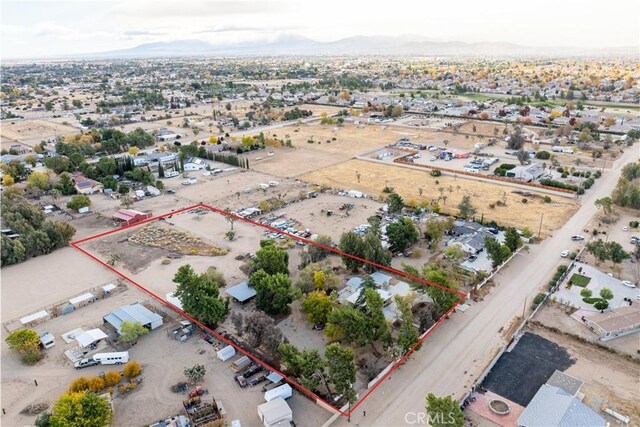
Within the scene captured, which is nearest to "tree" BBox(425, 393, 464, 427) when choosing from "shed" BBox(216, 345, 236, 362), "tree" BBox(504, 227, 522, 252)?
"shed" BBox(216, 345, 236, 362)

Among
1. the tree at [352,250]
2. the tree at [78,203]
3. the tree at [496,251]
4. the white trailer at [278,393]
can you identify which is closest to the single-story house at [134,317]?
the white trailer at [278,393]

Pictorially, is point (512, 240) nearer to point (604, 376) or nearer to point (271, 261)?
point (604, 376)

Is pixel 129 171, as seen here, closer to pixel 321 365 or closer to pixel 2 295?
pixel 2 295

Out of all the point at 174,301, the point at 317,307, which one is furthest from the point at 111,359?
the point at 317,307

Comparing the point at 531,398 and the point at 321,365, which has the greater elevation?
the point at 321,365

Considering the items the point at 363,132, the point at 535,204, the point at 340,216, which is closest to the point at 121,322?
the point at 340,216

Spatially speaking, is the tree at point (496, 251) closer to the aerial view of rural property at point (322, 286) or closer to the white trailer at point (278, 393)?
the aerial view of rural property at point (322, 286)
